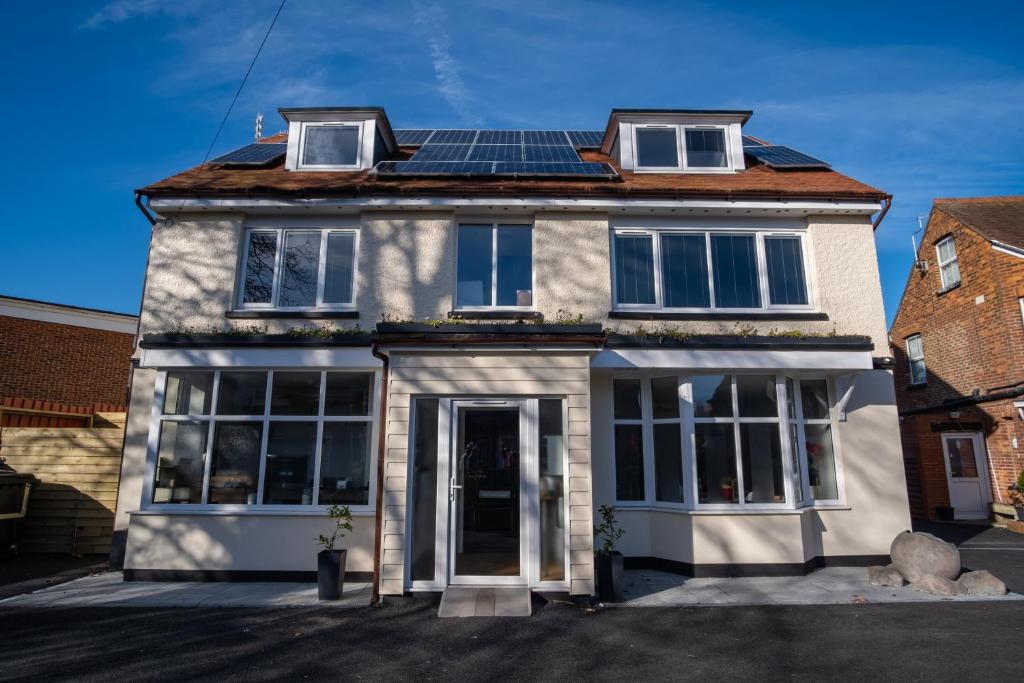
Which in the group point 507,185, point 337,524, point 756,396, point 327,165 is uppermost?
point 327,165

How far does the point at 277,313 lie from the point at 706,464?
7503 mm

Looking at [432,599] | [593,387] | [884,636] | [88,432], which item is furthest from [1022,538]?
[88,432]

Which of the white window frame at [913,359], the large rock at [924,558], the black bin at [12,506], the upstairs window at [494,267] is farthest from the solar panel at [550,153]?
the white window frame at [913,359]

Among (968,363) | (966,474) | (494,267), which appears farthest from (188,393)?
(968,363)

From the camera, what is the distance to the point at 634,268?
9.87 m

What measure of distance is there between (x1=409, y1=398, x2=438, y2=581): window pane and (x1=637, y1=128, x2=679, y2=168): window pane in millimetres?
7182

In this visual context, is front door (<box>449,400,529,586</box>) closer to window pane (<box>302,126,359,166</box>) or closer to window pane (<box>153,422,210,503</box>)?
window pane (<box>153,422,210,503</box>)

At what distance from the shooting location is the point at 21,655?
5438 mm

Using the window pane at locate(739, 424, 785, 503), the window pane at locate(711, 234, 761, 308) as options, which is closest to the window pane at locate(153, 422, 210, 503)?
the window pane at locate(739, 424, 785, 503)

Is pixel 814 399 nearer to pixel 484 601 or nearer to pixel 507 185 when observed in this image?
pixel 507 185

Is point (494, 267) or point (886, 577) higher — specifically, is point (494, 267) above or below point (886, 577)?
above

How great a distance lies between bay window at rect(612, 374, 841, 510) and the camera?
8805 mm

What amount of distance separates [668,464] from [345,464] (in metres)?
5.26

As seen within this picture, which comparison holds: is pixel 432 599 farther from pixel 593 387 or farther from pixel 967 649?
pixel 967 649
